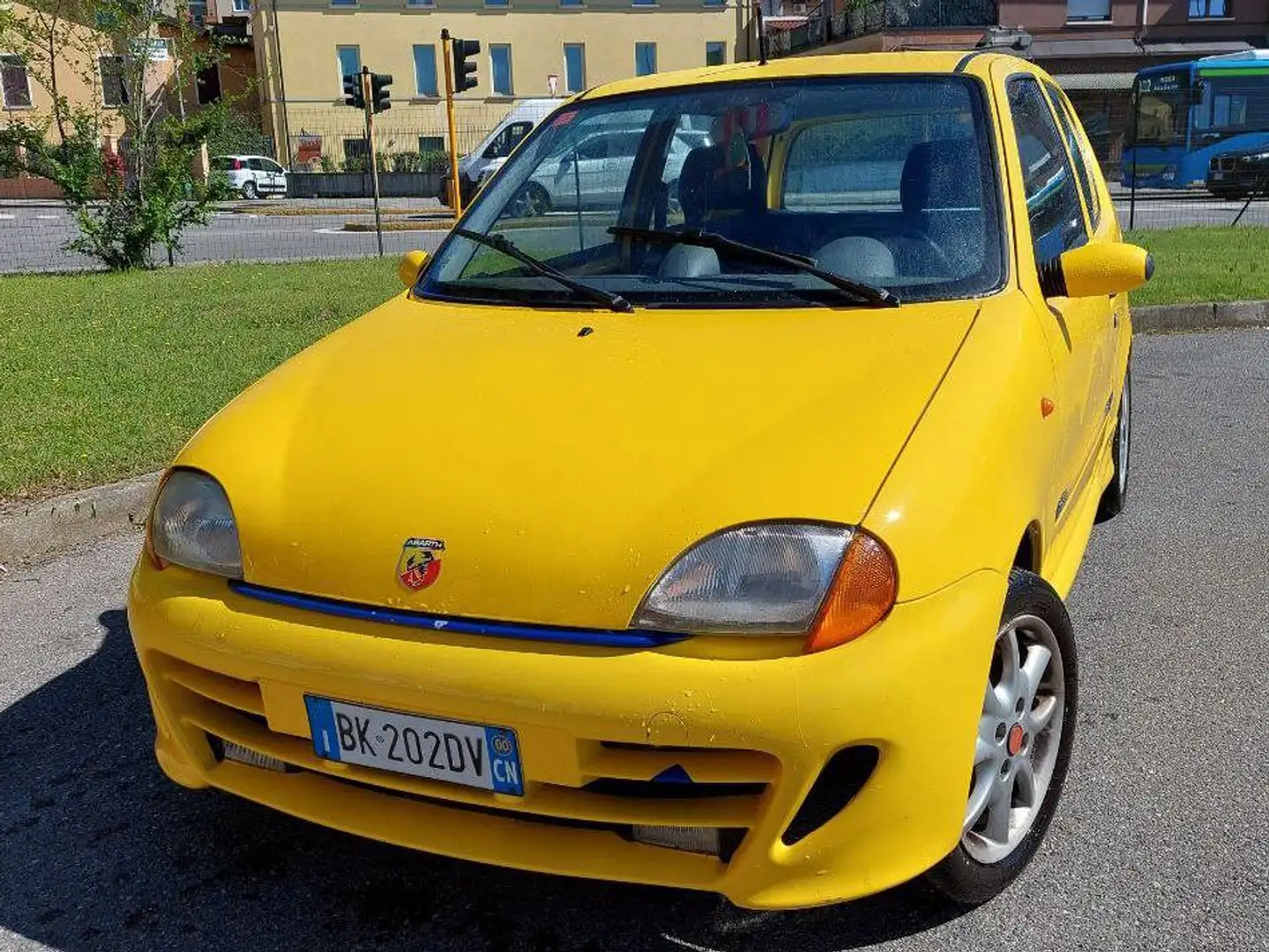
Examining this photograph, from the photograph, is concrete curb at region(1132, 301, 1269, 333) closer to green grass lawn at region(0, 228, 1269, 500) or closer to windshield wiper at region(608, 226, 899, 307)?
green grass lawn at region(0, 228, 1269, 500)

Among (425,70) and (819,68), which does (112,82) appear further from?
(425,70)

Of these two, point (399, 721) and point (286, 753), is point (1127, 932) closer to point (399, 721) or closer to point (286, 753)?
point (399, 721)

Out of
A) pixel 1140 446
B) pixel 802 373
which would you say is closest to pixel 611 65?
pixel 1140 446

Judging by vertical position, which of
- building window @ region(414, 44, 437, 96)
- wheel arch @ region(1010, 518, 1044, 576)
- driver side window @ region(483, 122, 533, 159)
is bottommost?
wheel arch @ region(1010, 518, 1044, 576)

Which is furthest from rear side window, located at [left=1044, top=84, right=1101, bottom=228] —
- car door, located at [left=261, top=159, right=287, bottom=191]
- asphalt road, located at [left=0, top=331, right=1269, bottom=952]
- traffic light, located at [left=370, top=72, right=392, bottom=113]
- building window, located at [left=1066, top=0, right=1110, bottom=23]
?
building window, located at [left=1066, top=0, right=1110, bottom=23]

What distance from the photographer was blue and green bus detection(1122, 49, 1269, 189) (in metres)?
27.0

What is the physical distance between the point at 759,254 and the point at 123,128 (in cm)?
1368

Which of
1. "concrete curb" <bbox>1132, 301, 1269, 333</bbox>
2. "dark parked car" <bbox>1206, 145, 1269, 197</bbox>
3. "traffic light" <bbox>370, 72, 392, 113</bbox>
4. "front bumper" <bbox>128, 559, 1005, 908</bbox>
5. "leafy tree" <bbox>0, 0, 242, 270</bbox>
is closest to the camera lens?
"front bumper" <bbox>128, 559, 1005, 908</bbox>

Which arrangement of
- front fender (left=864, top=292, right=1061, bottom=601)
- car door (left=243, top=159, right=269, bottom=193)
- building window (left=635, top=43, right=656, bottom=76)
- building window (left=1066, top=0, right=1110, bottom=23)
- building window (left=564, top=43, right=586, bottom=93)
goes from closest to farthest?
front fender (left=864, top=292, right=1061, bottom=601)
car door (left=243, top=159, right=269, bottom=193)
building window (left=1066, top=0, right=1110, bottom=23)
building window (left=564, top=43, right=586, bottom=93)
building window (left=635, top=43, right=656, bottom=76)

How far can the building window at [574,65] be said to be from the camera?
48.7 metres

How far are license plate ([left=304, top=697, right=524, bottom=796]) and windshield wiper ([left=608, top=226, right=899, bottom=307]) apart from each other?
4.42 ft

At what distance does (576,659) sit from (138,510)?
138 inches

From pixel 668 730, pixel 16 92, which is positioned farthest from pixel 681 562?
pixel 16 92

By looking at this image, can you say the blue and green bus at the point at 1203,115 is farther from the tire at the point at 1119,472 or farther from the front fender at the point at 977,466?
the front fender at the point at 977,466
